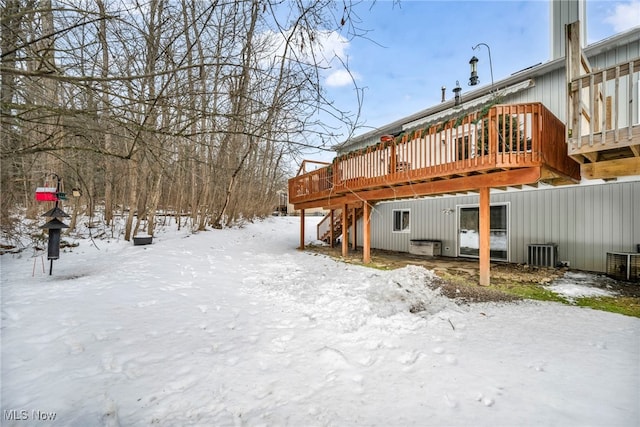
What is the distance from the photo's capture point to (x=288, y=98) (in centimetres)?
265

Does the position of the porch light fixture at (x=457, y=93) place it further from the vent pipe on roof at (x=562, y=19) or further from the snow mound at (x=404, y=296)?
the snow mound at (x=404, y=296)

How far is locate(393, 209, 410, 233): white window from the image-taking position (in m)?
10.4

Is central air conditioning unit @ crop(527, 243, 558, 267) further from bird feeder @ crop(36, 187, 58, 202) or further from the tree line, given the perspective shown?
bird feeder @ crop(36, 187, 58, 202)

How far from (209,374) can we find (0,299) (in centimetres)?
376

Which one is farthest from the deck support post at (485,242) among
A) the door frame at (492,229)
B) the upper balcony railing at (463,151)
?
the door frame at (492,229)

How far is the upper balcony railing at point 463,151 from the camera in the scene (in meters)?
4.66

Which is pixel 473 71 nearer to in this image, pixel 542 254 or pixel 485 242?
pixel 542 254

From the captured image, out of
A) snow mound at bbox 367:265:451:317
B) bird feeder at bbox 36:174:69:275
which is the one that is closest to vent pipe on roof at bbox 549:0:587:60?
snow mound at bbox 367:265:451:317

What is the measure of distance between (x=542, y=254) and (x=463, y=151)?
153 inches

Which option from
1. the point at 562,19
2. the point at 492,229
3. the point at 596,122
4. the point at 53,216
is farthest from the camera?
the point at 492,229

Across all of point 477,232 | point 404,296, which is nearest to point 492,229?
point 477,232

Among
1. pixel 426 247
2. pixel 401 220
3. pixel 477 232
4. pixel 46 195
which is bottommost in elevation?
pixel 426 247

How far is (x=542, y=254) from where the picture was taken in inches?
264

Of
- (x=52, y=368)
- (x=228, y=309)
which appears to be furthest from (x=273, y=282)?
(x=52, y=368)
